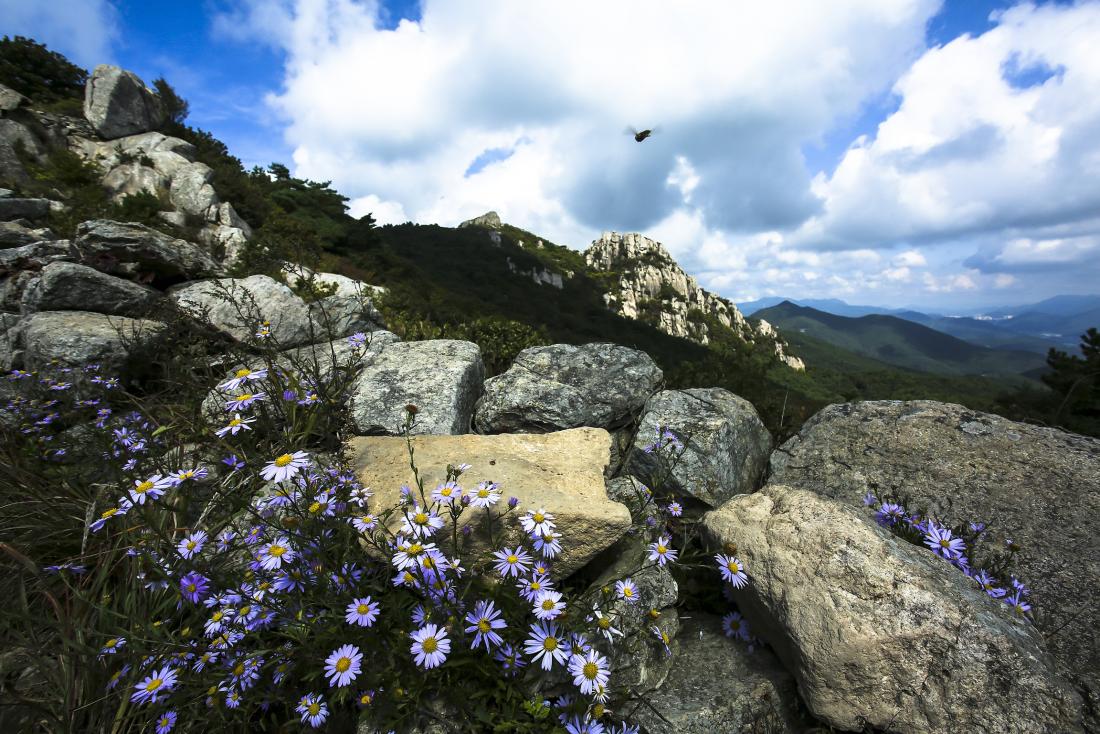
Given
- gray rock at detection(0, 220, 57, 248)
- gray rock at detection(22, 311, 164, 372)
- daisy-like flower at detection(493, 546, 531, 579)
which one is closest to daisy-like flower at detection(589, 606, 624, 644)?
daisy-like flower at detection(493, 546, 531, 579)

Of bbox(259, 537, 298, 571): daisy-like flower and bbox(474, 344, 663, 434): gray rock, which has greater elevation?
bbox(474, 344, 663, 434): gray rock

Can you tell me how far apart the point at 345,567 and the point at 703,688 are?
2414mm

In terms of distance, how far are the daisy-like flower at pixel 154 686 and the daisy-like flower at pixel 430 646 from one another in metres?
1.28

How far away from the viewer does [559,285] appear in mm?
82125

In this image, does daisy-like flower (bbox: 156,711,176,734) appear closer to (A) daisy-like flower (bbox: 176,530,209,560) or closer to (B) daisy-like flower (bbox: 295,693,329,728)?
(B) daisy-like flower (bbox: 295,693,329,728)

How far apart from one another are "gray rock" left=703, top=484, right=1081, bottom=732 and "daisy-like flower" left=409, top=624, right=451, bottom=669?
2101mm

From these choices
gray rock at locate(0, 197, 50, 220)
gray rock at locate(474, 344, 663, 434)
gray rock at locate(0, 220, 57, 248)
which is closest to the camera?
gray rock at locate(474, 344, 663, 434)

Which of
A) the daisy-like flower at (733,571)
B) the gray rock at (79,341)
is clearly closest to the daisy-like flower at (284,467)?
the daisy-like flower at (733,571)

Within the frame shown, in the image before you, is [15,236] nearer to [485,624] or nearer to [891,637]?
[485,624]

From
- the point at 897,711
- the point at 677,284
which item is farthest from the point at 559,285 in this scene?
the point at 897,711

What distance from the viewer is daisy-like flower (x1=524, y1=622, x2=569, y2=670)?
2.22 m

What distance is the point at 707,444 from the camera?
432cm

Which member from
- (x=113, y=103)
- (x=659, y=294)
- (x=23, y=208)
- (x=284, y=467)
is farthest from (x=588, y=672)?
(x=659, y=294)

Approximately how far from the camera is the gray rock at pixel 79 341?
18.1 ft
